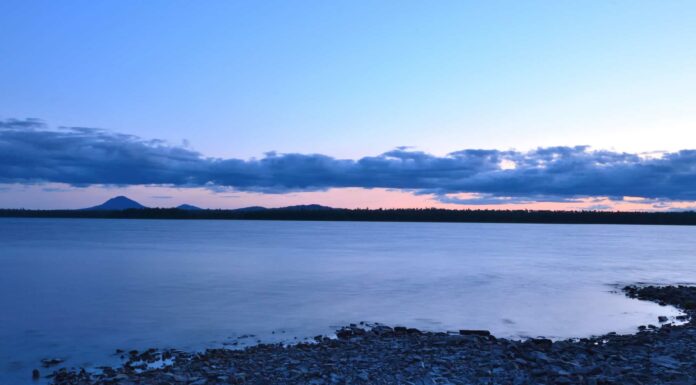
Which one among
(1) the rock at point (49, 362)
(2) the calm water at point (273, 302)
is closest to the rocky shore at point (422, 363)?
(1) the rock at point (49, 362)

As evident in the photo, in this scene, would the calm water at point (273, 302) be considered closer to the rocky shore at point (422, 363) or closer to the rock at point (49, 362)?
the rock at point (49, 362)

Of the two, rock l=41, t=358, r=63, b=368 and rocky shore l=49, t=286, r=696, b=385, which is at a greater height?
rocky shore l=49, t=286, r=696, b=385

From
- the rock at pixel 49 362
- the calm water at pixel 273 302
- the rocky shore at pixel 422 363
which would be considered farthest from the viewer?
the calm water at pixel 273 302

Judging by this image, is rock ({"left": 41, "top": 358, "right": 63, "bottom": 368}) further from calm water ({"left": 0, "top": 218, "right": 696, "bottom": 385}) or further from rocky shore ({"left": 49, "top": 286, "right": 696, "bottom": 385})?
rocky shore ({"left": 49, "top": 286, "right": 696, "bottom": 385})

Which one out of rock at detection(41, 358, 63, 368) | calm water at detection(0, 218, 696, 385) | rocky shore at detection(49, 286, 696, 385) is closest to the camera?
rocky shore at detection(49, 286, 696, 385)

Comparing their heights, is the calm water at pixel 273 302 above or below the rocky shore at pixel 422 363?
below

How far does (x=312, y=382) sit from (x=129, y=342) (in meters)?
7.95

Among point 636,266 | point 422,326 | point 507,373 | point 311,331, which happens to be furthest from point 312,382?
point 636,266

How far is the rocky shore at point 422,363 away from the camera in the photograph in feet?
32.6

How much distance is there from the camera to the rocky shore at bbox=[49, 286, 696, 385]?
993 centimetres

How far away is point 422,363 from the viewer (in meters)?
11.0

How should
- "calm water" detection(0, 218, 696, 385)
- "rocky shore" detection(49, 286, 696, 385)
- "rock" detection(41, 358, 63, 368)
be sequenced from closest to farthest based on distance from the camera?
"rocky shore" detection(49, 286, 696, 385), "rock" detection(41, 358, 63, 368), "calm water" detection(0, 218, 696, 385)

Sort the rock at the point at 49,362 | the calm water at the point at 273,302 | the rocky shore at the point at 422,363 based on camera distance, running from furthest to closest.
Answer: the calm water at the point at 273,302
the rock at the point at 49,362
the rocky shore at the point at 422,363

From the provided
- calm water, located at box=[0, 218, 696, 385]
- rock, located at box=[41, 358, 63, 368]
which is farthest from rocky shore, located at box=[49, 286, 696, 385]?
calm water, located at box=[0, 218, 696, 385]
